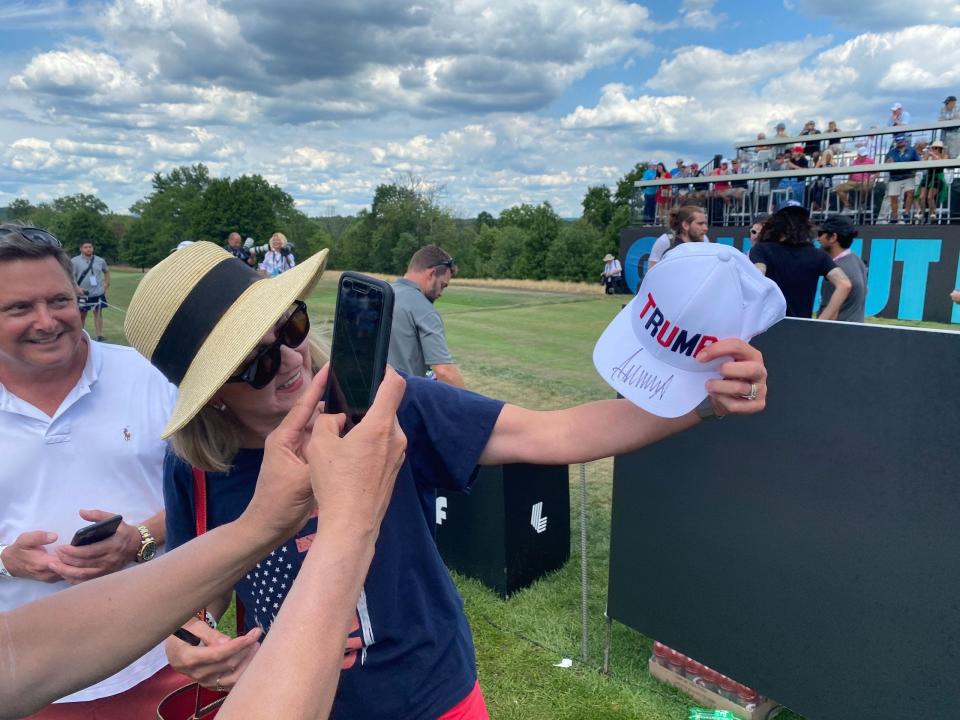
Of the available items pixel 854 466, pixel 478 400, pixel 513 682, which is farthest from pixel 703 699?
pixel 478 400

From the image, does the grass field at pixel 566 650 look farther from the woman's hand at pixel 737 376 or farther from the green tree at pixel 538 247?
the green tree at pixel 538 247

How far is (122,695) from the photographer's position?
83.8 inches

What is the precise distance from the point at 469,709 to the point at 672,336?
102cm

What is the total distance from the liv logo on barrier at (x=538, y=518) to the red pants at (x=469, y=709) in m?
2.62

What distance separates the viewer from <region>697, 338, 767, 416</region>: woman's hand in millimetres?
1314

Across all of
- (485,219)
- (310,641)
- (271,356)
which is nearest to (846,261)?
(271,356)

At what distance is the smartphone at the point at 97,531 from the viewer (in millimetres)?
1850

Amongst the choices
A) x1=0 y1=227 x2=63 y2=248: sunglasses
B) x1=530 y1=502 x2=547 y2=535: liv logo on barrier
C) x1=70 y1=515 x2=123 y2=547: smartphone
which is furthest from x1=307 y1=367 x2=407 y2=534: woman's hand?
x1=530 y1=502 x2=547 y2=535: liv logo on barrier

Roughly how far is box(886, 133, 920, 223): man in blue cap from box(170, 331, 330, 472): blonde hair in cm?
1988

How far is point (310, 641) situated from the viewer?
85 cm

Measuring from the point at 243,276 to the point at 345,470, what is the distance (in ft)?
2.78

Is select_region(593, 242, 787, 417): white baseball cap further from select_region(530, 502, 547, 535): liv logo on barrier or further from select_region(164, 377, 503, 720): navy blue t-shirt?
select_region(530, 502, 547, 535): liv logo on barrier

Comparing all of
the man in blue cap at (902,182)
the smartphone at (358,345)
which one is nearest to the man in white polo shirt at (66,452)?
the smartphone at (358,345)

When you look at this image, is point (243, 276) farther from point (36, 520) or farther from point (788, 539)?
point (788, 539)
